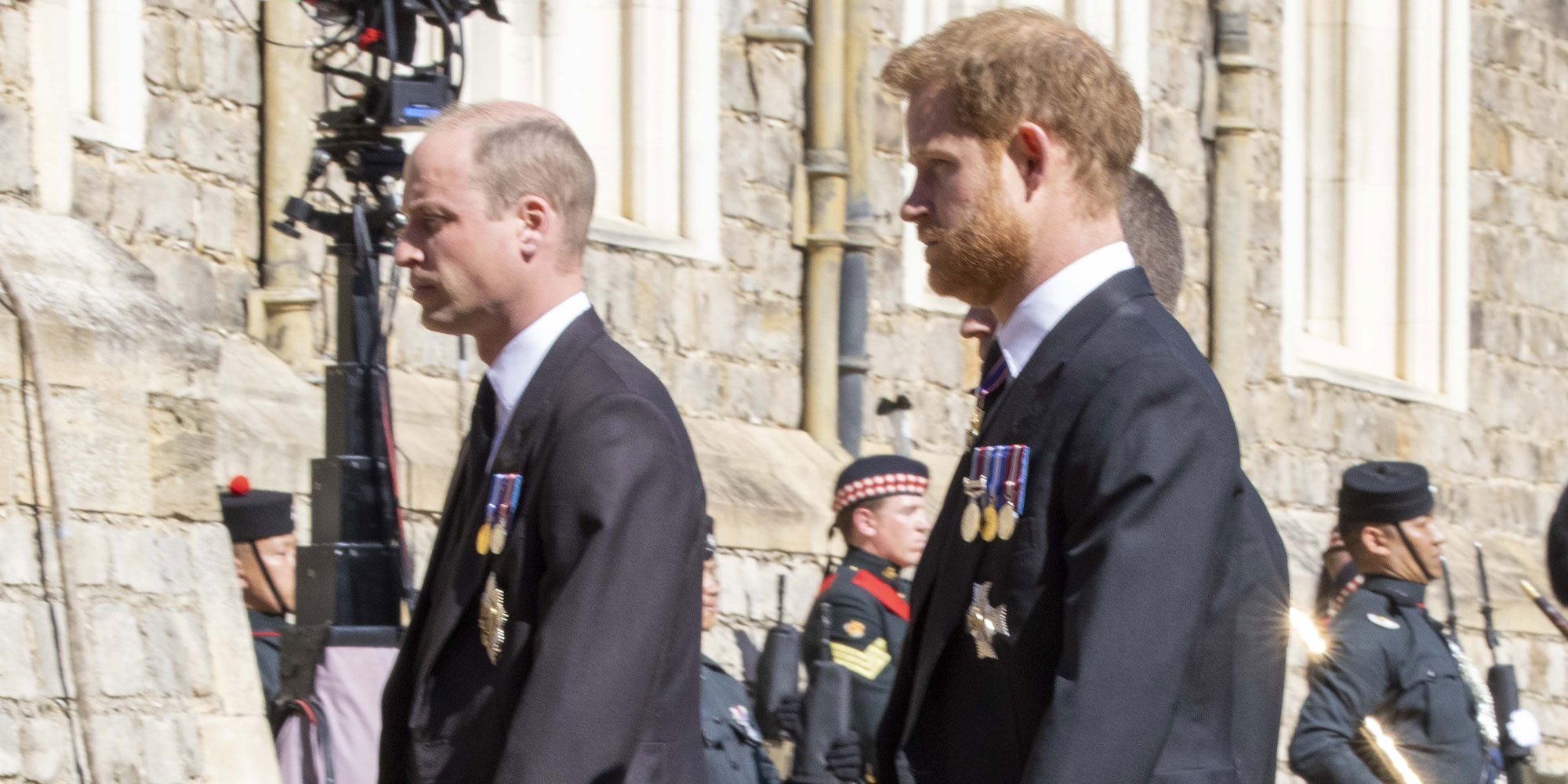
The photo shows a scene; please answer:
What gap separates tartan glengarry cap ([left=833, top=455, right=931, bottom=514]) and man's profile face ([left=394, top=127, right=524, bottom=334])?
14.0 ft

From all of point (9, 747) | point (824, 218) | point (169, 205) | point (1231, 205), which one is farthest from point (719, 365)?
point (9, 747)

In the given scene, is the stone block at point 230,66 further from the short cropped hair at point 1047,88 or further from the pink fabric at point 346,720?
the short cropped hair at point 1047,88

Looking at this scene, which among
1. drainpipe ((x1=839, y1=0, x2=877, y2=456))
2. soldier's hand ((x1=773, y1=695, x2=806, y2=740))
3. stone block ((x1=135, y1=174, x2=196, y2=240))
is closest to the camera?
stone block ((x1=135, y1=174, x2=196, y2=240))

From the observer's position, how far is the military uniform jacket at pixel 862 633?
6914 millimetres

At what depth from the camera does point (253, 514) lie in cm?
641

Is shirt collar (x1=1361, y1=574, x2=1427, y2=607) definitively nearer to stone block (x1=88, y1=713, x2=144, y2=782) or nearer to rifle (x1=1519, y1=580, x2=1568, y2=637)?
rifle (x1=1519, y1=580, x2=1568, y2=637)

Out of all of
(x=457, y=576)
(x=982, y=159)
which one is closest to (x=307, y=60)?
(x=457, y=576)

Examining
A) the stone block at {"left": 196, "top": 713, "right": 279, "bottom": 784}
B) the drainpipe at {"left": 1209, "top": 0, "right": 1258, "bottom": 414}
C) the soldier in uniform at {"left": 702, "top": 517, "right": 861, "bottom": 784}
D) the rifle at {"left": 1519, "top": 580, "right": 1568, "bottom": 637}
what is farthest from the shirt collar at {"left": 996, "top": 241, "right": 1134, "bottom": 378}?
the drainpipe at {"left": 1209, "top": 0, "right": 1258, "bottom": 414}

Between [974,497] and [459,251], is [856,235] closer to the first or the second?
[459,251]

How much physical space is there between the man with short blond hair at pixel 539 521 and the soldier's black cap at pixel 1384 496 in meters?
4.11

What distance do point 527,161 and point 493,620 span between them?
586mm

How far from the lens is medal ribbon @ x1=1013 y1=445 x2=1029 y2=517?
2.54 m

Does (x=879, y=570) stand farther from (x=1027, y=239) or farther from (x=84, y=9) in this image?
(x=1027, y=239)

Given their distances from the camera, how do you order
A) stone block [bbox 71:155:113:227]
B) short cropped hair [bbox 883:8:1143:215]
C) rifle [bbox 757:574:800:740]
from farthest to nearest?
1. rifle [bbox 757:574:800:740]
2. stone block [bbox 71:155:113:227]
3. short cropped hair [bbox 883:8:1143:215]
